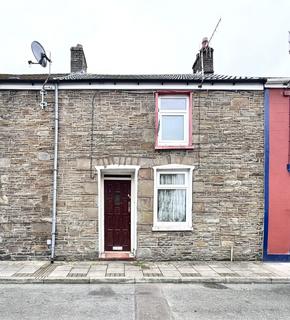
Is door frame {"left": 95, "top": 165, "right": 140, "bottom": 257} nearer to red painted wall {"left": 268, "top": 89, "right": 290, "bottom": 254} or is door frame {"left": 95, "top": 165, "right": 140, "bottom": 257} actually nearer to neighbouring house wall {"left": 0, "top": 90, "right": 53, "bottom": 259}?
neighbouring house wall {"left": 0, "top": 90, "right": 53, "bottom": 259}

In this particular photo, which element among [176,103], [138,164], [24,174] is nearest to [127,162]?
[138,164]

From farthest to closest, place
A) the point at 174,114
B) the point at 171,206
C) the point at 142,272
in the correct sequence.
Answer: the point at 174,114
the point at 171,206
the point at 142,272

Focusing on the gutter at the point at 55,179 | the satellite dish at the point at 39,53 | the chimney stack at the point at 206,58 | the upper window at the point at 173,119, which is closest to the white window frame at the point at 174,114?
the upper window at the point at 173,119

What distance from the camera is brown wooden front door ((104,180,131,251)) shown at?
31.2ft

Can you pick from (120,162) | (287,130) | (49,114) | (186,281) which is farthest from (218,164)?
(49,114)

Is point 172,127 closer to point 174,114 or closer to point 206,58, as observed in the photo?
point 174,114

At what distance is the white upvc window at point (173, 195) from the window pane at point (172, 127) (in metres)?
0.96

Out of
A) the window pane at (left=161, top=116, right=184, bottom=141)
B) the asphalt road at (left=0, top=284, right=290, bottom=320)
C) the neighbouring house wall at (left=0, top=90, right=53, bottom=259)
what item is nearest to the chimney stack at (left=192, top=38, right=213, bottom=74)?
the window pane at (left=161, top=116, right=184, bottom=141)

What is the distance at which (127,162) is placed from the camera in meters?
9.12

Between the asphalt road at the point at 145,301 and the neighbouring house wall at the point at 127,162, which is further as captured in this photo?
the neighbouring house wall at the point at 127,162

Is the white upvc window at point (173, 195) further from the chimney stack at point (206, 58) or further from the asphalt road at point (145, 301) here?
the chimney stack at point (206, 58)

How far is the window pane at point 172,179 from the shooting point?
934 centimetres

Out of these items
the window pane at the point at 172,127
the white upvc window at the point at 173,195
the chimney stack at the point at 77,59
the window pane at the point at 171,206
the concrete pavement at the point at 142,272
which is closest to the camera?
the concrete pavement at the point at 142,272

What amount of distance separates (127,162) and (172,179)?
151 centimetres
